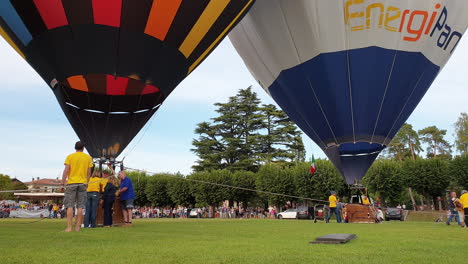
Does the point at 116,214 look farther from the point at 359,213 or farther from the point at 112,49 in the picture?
the point at 359,213

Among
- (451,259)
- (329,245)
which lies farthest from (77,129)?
(451,259)

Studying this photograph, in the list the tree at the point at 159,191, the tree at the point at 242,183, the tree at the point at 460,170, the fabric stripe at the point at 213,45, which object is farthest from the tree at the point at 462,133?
the fabric stripe at the point at 213,45

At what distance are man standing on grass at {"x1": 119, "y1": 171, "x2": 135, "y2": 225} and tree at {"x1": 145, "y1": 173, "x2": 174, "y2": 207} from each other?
35732 millimetres

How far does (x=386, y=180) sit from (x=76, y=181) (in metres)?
30.2

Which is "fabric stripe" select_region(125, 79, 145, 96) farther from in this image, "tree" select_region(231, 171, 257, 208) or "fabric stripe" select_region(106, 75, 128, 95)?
"tree" select_region(231, 171, 257, 208)

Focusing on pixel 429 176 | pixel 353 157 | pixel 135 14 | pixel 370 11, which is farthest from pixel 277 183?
pixel 135 14

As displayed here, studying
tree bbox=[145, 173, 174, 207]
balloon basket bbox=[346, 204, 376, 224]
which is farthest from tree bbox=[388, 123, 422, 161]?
balloon basket bbox=[346, 204, 376, 224]

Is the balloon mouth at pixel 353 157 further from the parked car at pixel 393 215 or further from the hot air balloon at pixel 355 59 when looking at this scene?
the parked car at pixel 393 215

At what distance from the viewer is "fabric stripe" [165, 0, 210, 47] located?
26.2 ft

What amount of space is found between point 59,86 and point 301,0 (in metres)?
7.54

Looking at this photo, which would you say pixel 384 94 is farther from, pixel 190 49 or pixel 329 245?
pixel 329 245

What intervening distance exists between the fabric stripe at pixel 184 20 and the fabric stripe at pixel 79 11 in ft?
5.15

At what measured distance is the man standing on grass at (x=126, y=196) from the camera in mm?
8741

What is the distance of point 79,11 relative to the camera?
7258 mm
